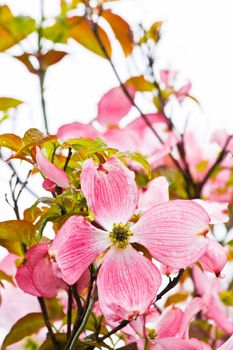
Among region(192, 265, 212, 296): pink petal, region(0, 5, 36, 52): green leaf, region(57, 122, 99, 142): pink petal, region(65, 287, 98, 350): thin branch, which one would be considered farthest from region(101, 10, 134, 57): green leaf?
region(65, 287, 98, 350): thin branch

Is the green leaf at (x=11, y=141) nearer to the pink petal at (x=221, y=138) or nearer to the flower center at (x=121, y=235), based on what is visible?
the flower center at (x=121, y=235)

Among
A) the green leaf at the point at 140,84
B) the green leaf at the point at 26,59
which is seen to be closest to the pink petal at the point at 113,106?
the green leaf at the point at 140,84

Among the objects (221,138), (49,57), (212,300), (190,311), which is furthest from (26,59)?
(190,311)

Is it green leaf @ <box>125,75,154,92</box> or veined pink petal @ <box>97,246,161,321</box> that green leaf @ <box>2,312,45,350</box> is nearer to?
veined pink petal @ <box>97,246,161,321</box>

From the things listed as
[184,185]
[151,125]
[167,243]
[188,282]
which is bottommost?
[188,282]

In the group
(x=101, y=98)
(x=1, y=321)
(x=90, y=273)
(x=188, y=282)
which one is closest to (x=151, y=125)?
(x=101, y=98)

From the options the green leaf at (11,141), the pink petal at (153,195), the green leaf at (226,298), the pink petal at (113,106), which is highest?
the green leaf at (11,141)

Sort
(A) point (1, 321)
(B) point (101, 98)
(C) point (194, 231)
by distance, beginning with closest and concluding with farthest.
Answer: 1. (C) point (194, 231)
2. (A) point (1, 321)
3. (B) point (101, 98)

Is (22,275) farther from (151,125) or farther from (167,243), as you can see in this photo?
(151,125)
